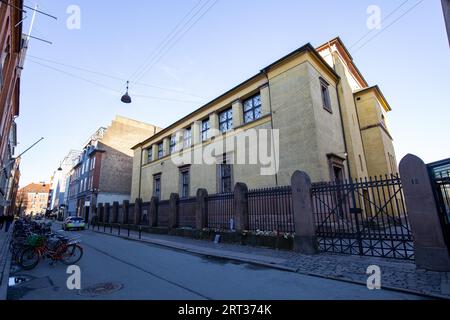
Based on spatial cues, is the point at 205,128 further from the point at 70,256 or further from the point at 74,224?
the point at 74,224

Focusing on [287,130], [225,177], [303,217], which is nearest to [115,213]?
[225,177]

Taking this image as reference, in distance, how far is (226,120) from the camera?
20047 millimetres

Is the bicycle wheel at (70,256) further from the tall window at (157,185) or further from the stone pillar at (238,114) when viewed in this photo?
the tall window at (157,185)

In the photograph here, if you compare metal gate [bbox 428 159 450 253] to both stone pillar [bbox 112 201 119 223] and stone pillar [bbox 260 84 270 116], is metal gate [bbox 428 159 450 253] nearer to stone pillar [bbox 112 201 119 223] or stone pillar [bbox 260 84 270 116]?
stone pillar [bbox 260 84 270 116]

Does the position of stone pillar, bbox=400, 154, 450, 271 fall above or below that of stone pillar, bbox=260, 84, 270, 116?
below

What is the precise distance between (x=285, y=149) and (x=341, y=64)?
1057 centimetres

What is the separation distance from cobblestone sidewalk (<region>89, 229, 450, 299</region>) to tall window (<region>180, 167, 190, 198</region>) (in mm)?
13525

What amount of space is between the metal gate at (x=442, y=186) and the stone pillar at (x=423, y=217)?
0.90ft

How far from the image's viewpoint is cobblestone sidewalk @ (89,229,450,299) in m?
4.88

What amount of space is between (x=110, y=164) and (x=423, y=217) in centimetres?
3876

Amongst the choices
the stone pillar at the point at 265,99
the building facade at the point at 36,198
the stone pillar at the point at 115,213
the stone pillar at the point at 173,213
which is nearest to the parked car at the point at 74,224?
the stone pillar at the point at 115,213

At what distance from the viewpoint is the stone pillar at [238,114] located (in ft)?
60.0

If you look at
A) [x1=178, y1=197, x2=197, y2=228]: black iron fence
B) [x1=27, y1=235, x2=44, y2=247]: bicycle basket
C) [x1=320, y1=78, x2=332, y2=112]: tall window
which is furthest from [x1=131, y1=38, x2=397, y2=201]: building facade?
[x1=27, y1=235, x2=44, y2=247]: bicycle basket
